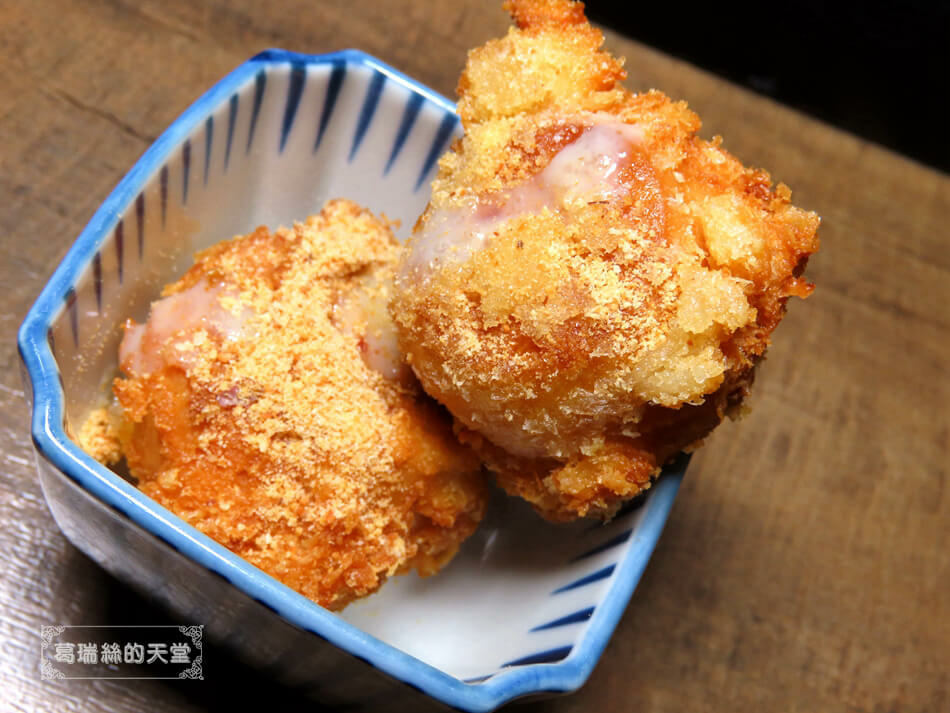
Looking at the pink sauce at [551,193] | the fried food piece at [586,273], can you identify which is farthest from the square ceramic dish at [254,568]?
the pink sauce at [551,193]

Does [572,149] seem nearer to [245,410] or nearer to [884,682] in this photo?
[245,410]

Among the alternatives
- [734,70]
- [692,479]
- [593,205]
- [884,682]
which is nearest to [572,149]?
[593,205]

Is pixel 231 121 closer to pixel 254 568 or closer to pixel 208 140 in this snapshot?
pixel 208 140

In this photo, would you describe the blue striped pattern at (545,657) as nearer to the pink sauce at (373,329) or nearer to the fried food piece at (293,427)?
the fried food piece at (293,427)

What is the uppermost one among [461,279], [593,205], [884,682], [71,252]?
[593,205]

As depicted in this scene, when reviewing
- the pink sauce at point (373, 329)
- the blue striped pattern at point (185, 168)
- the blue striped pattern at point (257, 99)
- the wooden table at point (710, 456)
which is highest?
the blue striped pattern at point (257, 99)

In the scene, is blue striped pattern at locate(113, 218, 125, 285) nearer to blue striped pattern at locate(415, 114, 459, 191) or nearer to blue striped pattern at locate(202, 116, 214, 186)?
blue striped pattern at locate(202, 116, 214, 186)
